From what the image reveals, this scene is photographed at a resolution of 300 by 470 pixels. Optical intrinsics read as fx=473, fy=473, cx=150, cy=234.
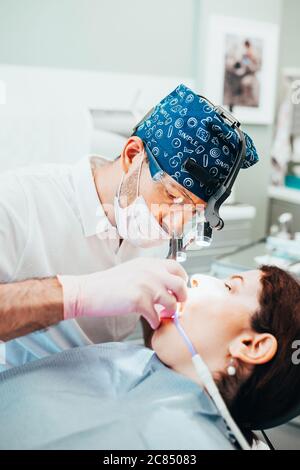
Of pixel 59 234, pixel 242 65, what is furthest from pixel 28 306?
pixel 242 65

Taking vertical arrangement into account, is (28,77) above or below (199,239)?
above

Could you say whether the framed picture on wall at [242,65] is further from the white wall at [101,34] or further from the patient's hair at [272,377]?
the patient's hair at [272,377]

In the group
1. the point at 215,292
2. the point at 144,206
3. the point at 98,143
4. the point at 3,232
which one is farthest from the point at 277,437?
the point at 98,143

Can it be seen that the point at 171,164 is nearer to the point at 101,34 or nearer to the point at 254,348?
the point at 254,348

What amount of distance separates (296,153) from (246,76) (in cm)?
74

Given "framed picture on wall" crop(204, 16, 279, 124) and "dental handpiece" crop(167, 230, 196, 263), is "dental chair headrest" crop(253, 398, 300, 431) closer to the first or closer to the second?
"dental handpiece" crop(167, 230, 196, 263)

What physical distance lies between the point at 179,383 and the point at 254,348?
0.58 feet

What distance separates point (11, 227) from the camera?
1.11m

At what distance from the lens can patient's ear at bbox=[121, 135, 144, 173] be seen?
3.84 feet

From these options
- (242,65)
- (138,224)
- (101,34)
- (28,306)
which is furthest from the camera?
(242,65)

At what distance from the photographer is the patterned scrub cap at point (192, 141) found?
41.0 inches

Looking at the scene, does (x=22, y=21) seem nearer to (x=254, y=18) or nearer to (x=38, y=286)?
(x=254, y=18)

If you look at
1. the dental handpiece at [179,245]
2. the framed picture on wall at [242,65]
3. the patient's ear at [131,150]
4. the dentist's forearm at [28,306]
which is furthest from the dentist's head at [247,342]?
the framed picture on wall at [242,65]

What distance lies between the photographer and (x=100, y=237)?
126 cm
